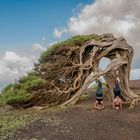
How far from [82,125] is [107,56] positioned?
8031mm

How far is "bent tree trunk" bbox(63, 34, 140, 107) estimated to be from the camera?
A: 65.2ft

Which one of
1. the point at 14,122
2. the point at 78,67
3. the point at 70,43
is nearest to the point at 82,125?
the point at 14,122

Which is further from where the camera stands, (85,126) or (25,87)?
(25,87)

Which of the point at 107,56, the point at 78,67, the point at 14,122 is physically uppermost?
the point at 107,56

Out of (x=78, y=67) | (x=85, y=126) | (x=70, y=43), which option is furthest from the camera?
(x=70, y=43)

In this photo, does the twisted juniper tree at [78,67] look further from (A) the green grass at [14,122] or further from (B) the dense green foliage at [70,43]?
(A) the green grass at [14,122]

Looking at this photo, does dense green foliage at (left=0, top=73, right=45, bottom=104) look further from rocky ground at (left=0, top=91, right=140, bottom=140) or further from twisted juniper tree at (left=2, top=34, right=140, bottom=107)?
rocky ground at (left=0, top=91, right=140, bottom=140)

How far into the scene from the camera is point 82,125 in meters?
13.9

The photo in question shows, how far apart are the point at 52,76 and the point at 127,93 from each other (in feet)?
14.7

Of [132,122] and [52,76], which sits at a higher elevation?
[52,76]

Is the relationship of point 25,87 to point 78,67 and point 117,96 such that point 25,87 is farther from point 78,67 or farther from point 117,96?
point 117,96

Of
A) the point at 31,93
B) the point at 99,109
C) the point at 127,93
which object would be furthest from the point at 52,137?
the point at 127,93

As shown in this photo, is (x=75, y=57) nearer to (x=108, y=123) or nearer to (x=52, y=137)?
(x=108, y=123)

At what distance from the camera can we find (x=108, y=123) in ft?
46.6
